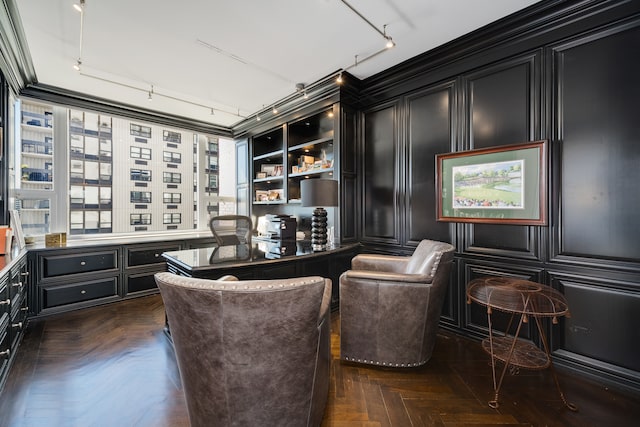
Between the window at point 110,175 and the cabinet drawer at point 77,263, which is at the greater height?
the window at point 110,175

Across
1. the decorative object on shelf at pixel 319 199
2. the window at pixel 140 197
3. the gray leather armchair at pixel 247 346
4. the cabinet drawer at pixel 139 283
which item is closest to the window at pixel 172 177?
the window at pixel 140 197

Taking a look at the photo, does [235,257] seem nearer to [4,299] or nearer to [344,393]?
[344,393]

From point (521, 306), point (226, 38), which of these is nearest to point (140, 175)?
point (226, 38)

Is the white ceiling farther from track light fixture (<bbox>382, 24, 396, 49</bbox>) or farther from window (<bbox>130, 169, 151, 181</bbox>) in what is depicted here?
window (<bbox>130, 169, 151, 181</bbox>)

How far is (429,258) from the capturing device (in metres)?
2.08

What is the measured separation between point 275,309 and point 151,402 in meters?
1.34

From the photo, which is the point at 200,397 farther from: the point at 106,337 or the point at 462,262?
the point at 462,262

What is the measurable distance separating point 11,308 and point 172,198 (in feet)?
8.90

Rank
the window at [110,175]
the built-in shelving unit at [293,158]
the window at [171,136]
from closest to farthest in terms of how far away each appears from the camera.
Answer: the window at [110,175], the built-in shelving unit at [293,158], the window at [171,136]

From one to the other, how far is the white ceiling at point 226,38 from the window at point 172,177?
1373 mm

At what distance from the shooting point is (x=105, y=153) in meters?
4.03

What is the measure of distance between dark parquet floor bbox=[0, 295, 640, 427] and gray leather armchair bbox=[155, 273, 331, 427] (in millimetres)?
507

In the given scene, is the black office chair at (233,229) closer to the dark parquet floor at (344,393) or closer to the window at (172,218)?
the dark parquet floor at (344,393)

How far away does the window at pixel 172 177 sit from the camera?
4.58 metres
